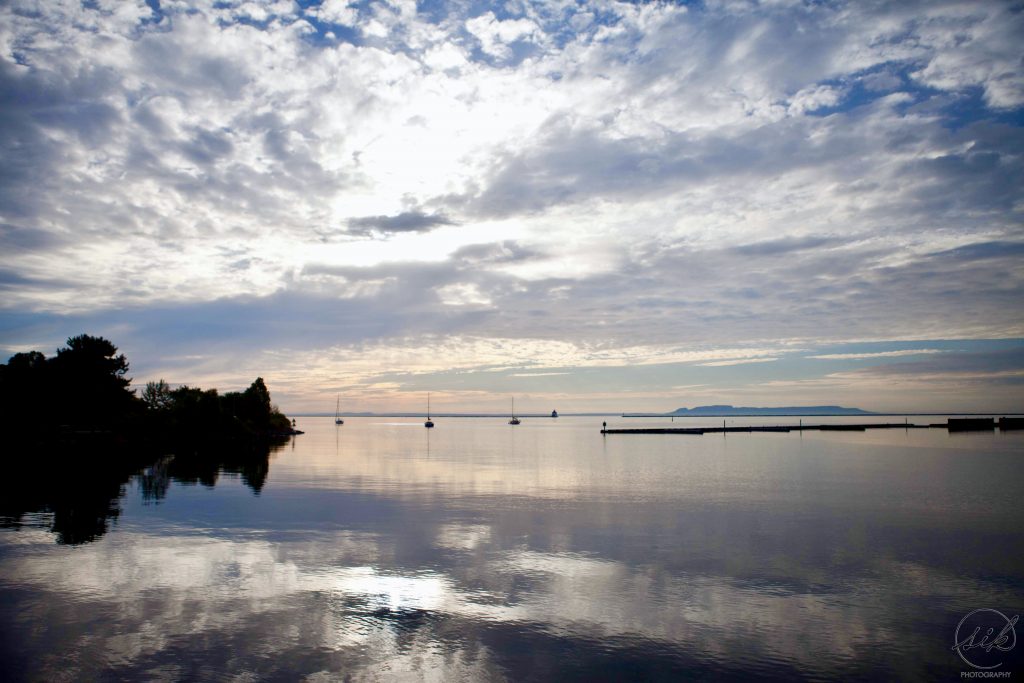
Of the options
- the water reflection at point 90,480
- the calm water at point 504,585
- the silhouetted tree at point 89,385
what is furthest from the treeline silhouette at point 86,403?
the calm water at point 504,585

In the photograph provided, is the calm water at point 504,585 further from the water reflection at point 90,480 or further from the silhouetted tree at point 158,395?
the silhouetted tree at point 158,395

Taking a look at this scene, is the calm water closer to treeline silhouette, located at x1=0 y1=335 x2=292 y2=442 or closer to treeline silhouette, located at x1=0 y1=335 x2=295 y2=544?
treeline silhouette, located at x1=0 y1=335 x2=295 y2=544

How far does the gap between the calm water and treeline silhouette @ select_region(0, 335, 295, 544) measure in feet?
9.71

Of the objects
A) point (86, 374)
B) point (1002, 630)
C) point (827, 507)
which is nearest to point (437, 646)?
point (1002, 630)

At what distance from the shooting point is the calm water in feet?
52.6

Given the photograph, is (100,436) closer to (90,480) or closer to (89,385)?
(89,385)

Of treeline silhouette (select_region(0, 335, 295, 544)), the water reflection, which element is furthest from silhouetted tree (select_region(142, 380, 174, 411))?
the water reflection

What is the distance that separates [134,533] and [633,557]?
79.5 ft

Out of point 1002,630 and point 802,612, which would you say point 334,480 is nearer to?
point 802,612

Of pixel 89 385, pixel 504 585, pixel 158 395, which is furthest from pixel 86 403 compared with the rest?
pixel 504 585

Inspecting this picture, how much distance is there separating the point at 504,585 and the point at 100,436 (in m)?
113

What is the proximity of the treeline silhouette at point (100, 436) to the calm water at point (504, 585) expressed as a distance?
296 cm

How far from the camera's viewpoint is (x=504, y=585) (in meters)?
22.6

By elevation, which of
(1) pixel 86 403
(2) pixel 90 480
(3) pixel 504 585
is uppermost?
(1) pixel 86 403
